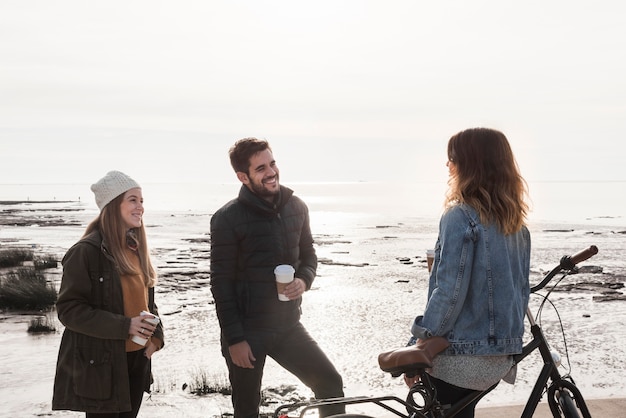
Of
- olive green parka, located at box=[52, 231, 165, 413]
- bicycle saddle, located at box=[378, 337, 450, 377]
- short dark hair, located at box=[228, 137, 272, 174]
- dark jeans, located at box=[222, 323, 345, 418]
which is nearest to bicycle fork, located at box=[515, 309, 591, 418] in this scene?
bicycle saddle, located at box=[378, 337, 450, 377]

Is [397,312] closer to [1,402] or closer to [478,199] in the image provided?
[1,402]

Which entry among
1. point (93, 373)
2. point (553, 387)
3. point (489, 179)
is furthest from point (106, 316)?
point (553, 387)

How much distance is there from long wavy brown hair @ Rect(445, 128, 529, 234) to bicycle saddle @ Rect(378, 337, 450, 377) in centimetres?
54

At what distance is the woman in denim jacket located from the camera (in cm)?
252

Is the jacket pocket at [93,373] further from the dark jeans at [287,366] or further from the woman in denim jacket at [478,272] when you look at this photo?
the woman in denim jacket at [478,272]

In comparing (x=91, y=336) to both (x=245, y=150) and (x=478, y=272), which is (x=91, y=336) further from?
(x=478, y=272)

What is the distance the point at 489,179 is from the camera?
2623 millimetres

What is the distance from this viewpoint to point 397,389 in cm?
743

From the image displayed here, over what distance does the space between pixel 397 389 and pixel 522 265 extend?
512 cm

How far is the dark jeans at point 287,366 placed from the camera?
134 inches

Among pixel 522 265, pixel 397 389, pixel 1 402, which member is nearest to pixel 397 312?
pixel 397 389

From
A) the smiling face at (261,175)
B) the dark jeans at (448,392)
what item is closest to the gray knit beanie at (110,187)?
the smiling face at (261,175)

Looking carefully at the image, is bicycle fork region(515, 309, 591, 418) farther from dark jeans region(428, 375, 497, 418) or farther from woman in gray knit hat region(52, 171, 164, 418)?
woman in gray knit hat region(52, 171, 164, 418)

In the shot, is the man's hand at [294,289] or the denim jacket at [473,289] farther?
the man's hand at [294,289]
